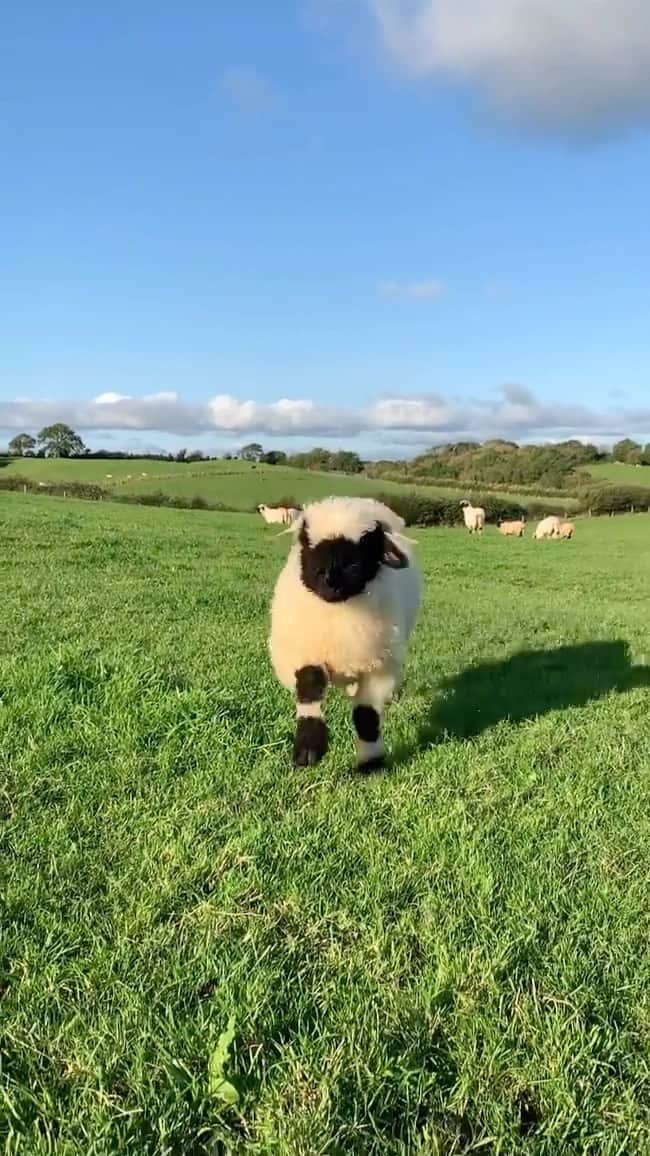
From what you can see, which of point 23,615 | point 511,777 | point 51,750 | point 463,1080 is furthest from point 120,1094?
point 23,615

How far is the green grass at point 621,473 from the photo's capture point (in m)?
80.8

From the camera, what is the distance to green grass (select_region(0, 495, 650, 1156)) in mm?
2963

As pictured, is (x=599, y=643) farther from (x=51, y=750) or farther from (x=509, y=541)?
(x=509, y=541)

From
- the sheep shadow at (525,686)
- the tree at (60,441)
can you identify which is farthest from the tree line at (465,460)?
the sheep shadow at (525,686)

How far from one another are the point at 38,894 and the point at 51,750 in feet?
6.12

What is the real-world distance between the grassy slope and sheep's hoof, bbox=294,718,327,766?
169ft

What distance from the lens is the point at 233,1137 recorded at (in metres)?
2.82

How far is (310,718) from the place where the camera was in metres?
6.26

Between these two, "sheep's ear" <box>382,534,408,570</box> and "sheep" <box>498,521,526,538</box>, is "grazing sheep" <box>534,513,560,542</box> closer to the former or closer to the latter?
"sheep" <box>498,521,526,538</box>

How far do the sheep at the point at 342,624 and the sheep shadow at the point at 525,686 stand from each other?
602mm

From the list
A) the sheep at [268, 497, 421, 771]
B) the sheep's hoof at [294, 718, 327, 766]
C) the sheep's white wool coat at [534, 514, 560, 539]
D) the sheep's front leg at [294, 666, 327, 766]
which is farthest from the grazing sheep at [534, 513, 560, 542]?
the sheep's hoof at [294, 718, 327, 766]

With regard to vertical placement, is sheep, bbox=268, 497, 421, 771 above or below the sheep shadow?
above

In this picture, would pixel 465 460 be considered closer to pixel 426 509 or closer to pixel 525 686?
pixel 426 509

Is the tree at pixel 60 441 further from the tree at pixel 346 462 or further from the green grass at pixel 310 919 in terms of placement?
the green grass at pixel 310 919
